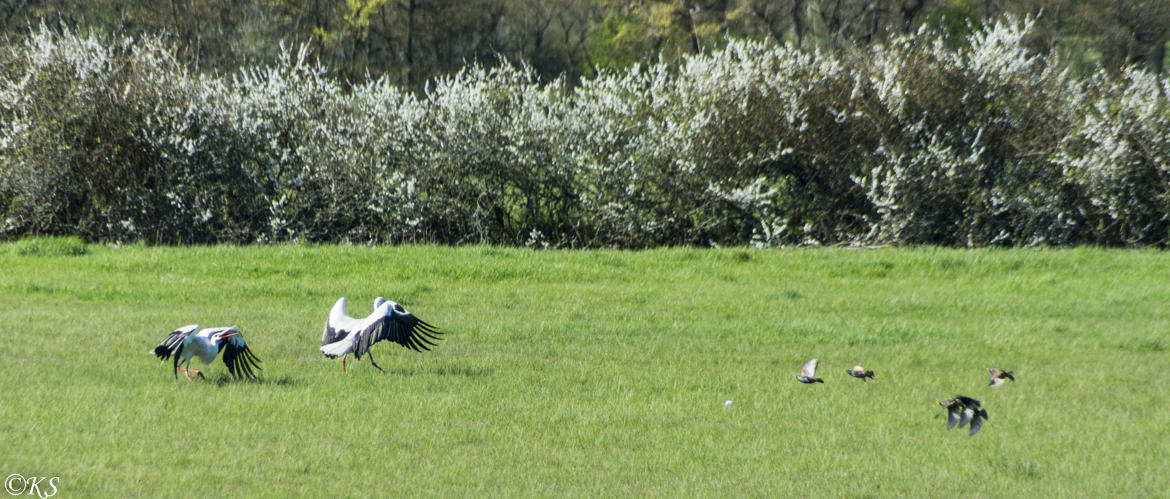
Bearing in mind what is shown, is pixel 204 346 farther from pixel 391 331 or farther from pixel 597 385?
pixel 597 385

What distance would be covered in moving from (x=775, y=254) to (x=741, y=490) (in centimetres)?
1030

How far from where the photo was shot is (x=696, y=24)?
34438 mm

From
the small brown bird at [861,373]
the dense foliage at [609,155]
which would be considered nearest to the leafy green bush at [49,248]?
the dense foliage at [609,155]

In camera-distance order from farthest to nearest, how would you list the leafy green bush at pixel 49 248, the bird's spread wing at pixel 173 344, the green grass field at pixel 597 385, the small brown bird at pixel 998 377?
the leafy green bush at pixel 49 248 < the small brown bird at pixel 998 377 < the bird's spread wing at pixel 173 344 < the green grass field at pixel 597 385

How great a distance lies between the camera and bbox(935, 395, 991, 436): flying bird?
598 centimetres

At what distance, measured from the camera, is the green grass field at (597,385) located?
17.4 ft

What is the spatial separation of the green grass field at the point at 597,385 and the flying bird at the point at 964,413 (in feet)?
0.39

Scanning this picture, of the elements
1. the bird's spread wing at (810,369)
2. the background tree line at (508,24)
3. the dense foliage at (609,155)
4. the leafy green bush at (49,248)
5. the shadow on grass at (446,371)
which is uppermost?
the background tree line at (508,24)

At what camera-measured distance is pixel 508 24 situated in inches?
1837

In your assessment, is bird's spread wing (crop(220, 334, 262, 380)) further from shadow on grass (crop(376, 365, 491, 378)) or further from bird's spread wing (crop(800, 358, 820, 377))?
bird's spread wing (crop(800, 358, 820, 377))

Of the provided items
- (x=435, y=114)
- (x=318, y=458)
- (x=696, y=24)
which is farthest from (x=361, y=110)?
(x=696, y=24)

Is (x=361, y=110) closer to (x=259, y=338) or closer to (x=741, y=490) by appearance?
(x=259, y=338)

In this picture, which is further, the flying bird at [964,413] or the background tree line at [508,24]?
the background tree line at [508,24]

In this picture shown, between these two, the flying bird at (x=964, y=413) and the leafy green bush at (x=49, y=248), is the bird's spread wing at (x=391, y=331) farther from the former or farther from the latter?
the leafy green bush at (x=49, y=248)
